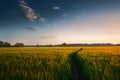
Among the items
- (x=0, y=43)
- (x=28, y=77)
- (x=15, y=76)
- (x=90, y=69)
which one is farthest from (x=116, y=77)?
(x=0, y=43)

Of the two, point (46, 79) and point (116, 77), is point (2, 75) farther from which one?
point (116, 77)

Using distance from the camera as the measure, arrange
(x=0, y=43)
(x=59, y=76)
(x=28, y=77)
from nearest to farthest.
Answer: (x=28, y=77) < (x=59, y=76) < (x=0, y=43)

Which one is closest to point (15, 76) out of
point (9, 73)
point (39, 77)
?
point (9, 73)

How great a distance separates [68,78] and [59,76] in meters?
0.44

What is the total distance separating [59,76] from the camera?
798 centimetres

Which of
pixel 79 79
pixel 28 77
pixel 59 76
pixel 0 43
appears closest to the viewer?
pixel 28 77

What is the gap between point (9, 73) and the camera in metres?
7.98

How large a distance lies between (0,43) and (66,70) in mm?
135095

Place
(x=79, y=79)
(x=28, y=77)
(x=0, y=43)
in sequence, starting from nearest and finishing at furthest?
1. (x=28, y=77)
2. (x=79, y=79)
3. (x=0, y=43)

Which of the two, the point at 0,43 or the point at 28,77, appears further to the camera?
the point at 0,43

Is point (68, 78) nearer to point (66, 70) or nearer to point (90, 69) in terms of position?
point (66, 70)

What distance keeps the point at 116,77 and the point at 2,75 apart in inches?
193

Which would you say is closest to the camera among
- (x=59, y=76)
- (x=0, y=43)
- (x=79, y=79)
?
(x=59, y=76)

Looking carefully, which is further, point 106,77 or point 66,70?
point 66,70
